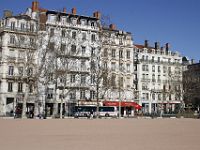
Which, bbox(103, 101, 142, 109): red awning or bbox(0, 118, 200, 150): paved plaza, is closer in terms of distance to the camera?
bbox(0, 118, 200, 150): paved plaza

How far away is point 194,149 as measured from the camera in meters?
11.7

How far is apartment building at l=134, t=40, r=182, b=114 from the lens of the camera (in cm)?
7844

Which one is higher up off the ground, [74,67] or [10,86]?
[74,67]

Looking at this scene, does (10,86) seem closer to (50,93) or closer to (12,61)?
(12,61)

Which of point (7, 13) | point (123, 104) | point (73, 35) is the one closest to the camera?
point (7, 13)

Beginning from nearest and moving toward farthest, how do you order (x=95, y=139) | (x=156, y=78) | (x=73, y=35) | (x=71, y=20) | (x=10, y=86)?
(x=95, y=139) < (x=10, y=86) < (x=73, y=35) < (x=71, y=20) < (x=156, y=78)

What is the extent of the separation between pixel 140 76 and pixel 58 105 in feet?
80.4

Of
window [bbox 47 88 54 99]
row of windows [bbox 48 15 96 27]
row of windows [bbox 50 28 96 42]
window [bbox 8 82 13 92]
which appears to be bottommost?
window [bbox 47 88 54 99]

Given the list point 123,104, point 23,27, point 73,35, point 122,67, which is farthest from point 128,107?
point 23,27

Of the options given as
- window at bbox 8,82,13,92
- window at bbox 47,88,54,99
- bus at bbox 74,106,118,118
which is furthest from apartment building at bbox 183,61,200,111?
window at bbox 8,82,13,92

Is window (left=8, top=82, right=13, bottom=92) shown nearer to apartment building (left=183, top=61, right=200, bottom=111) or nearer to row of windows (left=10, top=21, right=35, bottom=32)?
row of windows (left=10, top=21, right=35, bottom=32)

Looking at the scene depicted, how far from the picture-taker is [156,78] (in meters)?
81.4

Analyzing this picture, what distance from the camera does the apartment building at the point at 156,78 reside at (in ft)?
257

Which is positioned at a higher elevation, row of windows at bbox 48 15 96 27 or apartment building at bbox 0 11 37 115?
row of windows at bbox 48 15 96 27
